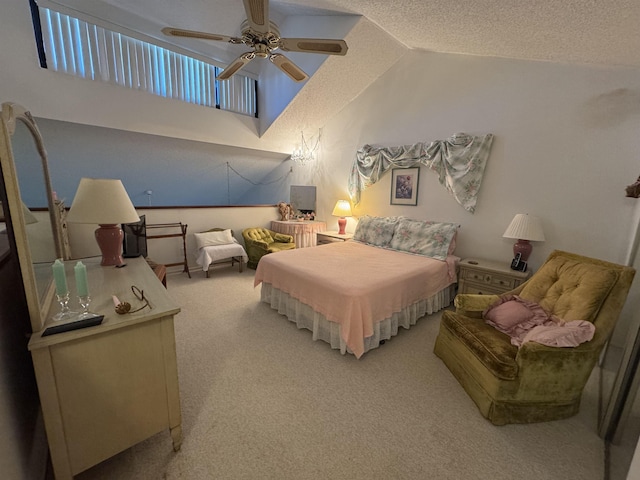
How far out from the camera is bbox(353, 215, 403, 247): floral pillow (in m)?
3.79

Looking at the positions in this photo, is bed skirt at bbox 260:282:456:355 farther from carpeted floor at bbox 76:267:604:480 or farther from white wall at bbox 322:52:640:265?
A: white wall at bbox 322:52:640:265

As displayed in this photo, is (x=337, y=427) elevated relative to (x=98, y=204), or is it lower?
lower

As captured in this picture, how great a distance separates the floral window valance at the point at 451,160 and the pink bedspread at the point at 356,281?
91cm

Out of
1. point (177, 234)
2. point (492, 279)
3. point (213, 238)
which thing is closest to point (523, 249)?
point (492, 279)

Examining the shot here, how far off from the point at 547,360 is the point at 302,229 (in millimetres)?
3918

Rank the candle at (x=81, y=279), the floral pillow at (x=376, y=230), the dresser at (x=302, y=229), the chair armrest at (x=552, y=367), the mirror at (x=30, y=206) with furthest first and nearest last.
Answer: the dresser at (x=302, y=229)
the floral pillow at (x=376, y=230)
the chair armrest at (x=552, y=367)
the candle at (x=81, y=279)
the mirror at (x=30, y=206)

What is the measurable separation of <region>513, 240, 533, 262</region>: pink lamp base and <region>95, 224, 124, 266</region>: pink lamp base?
3.71 meters

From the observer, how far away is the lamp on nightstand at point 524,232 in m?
2.67

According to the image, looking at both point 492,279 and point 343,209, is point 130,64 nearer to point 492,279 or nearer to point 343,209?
point 343,209

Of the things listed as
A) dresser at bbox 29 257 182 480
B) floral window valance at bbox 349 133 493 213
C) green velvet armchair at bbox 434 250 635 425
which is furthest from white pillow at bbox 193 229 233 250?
green velvet armchair at bbox 434 250 635 425

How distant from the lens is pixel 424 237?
3.41 m

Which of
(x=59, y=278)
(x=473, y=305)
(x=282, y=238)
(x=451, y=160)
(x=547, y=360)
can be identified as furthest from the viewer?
(x=282, y=238)

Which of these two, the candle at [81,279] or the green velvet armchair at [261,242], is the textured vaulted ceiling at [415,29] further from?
the candle at [81,279]

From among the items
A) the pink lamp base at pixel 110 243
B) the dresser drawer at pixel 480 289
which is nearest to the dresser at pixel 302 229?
the dresser drawer at pixel 480 289
